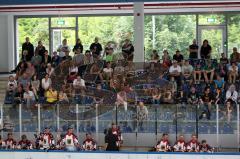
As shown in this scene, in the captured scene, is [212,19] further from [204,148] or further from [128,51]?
[204,148]

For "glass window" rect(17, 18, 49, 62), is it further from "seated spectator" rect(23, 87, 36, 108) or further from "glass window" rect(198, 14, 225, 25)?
"seated spectator" rect(23, 87, 36, 108)

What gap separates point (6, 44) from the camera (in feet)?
103

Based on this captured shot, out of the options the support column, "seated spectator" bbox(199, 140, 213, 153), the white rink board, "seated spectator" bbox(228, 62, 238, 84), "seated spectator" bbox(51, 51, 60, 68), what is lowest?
the white rink board

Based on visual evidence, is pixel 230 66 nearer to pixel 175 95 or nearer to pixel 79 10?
pixel 175 95

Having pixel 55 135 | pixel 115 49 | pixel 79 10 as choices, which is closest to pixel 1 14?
pixel 79 10

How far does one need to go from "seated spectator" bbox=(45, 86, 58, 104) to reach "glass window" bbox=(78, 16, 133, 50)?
10072 mm

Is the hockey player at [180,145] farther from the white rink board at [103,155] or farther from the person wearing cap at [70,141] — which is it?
the person wearing cap at [70,141]

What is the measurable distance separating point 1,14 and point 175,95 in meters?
12.5

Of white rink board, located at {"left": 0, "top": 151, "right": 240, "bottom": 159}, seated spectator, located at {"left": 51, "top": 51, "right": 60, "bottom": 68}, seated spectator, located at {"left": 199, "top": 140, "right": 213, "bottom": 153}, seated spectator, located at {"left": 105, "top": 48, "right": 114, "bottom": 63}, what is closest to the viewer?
white rink board, located at {"left": 0, "top": 151, "right": 240, "bottom": 159}

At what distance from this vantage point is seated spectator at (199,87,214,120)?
20562mm

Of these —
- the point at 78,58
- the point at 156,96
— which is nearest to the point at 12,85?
the point at 78,58

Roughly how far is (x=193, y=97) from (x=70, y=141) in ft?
14.5

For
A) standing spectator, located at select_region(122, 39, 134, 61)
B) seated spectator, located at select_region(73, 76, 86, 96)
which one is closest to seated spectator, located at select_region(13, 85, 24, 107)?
seated spectator, located at select_region(73, 76, 86, 96)

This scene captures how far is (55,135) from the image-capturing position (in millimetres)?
21422
